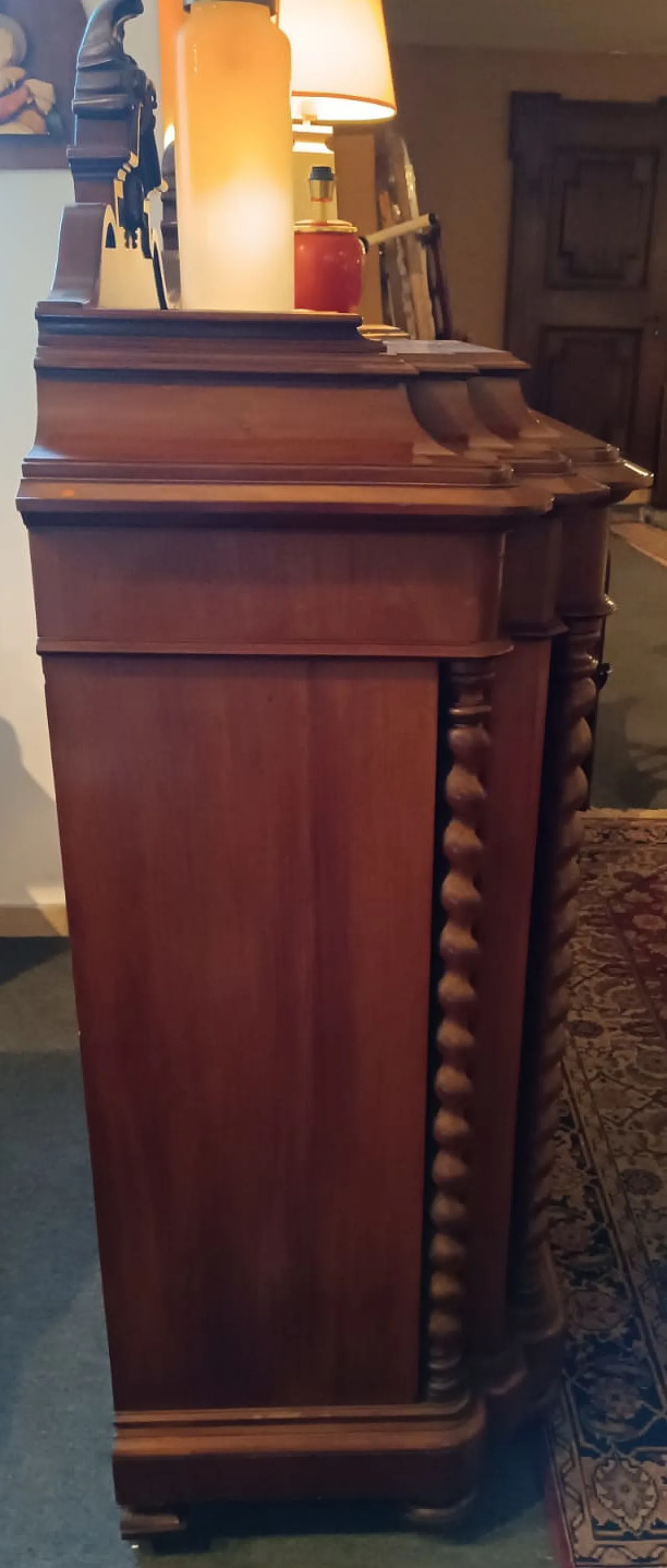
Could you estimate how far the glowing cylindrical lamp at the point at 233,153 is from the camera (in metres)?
0.88

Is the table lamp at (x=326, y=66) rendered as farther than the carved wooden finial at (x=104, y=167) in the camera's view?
Yes

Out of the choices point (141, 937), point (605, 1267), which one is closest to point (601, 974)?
point (605, 1267)

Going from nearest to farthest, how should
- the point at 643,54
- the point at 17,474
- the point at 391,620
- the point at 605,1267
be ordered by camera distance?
1. the point at 391,620
2. the point at 605,1267
3. the point at 17,474
4. the point at 643,54

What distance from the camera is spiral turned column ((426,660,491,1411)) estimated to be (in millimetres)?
851

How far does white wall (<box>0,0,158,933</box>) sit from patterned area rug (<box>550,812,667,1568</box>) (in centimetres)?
96

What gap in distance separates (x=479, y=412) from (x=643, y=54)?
5.91m

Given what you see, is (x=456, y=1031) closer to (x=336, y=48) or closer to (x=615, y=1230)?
(x=615, y=1230)

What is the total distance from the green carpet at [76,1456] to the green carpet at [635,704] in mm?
1607

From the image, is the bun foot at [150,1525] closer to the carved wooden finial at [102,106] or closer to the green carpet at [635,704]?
the carved wooden finial at [102,106]

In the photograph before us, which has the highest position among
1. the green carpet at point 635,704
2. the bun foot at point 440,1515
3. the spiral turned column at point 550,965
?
the spiral turned column at point 550,965

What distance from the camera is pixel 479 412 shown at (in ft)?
3.02

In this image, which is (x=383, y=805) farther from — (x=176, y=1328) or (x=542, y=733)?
(x=176, y=1328)

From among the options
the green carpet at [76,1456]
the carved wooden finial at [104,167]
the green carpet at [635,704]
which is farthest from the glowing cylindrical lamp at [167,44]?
the green carpet at [635,704]

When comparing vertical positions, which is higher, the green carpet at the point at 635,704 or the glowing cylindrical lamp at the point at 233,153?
the glowing cylindrical lamp at the point at 233,153
